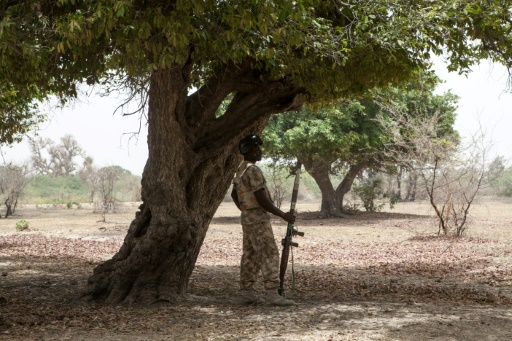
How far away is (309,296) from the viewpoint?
29.4 feet

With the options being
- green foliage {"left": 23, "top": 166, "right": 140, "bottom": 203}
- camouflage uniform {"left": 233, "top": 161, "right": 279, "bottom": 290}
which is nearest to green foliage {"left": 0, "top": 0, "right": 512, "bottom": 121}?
camouflage uniform {"left": 233, "top": 161, "right": 279, "bottom": 290}

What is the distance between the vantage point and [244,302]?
25.9 feet

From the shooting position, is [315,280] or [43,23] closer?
[43,23]

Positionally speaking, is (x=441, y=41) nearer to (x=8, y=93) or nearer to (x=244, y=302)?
(x=244, y=302)

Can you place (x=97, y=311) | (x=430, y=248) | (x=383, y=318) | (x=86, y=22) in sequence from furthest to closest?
(x=430, y=248) → (x=97, y=311) → (x=383, y=318) → (x=86, y=22)

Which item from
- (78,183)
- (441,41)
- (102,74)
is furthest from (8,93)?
(78,183)

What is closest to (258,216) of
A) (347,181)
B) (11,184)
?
(347,181)

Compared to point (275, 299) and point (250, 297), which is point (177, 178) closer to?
point (250, 297)

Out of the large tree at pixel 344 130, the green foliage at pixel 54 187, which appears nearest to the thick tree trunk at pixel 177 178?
the large tree at pixel 344 130

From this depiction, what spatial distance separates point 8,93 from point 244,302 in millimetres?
7895

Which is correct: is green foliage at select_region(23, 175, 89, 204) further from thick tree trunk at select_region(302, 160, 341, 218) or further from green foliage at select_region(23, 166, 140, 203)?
thick tree trunk at select_region(302, 160, 341, 218)

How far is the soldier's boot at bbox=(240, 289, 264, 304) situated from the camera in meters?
7.82

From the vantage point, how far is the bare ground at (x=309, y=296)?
6371 mm

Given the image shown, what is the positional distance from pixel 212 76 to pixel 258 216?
2.83m
